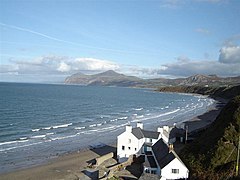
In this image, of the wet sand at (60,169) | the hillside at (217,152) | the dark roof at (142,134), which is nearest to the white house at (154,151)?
the dark roof at (142,134)

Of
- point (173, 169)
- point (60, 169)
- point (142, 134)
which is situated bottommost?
point (60, 169)

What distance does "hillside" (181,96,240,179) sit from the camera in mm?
23266

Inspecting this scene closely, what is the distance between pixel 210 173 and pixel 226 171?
1.25 m

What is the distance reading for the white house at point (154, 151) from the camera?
2347 centimetres

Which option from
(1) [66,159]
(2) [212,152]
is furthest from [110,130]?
(2) [212,152]

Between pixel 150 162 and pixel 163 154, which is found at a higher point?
pixel 163 154

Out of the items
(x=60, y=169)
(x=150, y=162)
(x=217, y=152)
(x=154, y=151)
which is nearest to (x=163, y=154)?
(x=150, y=162)

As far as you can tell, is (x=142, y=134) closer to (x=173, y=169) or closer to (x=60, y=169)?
(x=173, y=169)

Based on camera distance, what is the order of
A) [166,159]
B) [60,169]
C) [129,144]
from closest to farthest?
[166,159]
[60,169]
[129,144]

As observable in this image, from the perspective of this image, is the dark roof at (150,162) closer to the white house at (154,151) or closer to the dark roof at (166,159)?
the white house at (154,151)

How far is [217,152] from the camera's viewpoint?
982 inches

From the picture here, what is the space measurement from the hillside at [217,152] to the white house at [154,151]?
1.72 m

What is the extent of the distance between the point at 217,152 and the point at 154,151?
20.3 feet

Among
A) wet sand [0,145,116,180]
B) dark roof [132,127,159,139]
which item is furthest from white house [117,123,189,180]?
wet sand [0,145,116,180]
